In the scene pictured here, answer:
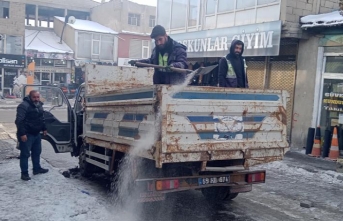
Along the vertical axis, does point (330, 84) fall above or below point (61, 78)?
above

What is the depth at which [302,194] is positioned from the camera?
23.6 ft

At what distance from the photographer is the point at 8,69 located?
31.2 meters

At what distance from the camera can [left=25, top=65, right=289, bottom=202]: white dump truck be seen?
4801 mm

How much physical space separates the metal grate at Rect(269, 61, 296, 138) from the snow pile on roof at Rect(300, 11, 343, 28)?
1376 mm

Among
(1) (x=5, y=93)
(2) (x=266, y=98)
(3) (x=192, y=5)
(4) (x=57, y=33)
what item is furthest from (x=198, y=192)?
(4) (x=57, y=33)

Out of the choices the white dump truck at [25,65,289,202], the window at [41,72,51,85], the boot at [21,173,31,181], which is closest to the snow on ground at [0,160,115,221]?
the boot at [21,173,31,181]

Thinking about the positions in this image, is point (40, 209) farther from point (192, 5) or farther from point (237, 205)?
point (192, 5)

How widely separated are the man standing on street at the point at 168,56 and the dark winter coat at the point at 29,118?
2277 mm

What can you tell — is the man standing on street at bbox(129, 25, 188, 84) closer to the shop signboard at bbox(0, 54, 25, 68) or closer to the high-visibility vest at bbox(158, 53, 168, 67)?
the high-visibility vest at bbox(158, 53, 168, 67)

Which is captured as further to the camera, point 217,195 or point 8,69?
point 8,69

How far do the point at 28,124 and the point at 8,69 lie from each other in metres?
26.5

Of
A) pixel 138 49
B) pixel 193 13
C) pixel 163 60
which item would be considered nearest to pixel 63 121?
pixel 163 60

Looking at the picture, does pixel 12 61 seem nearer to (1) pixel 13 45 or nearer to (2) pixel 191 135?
(1) pixel 13 45

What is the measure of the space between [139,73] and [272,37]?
5.45 metres
